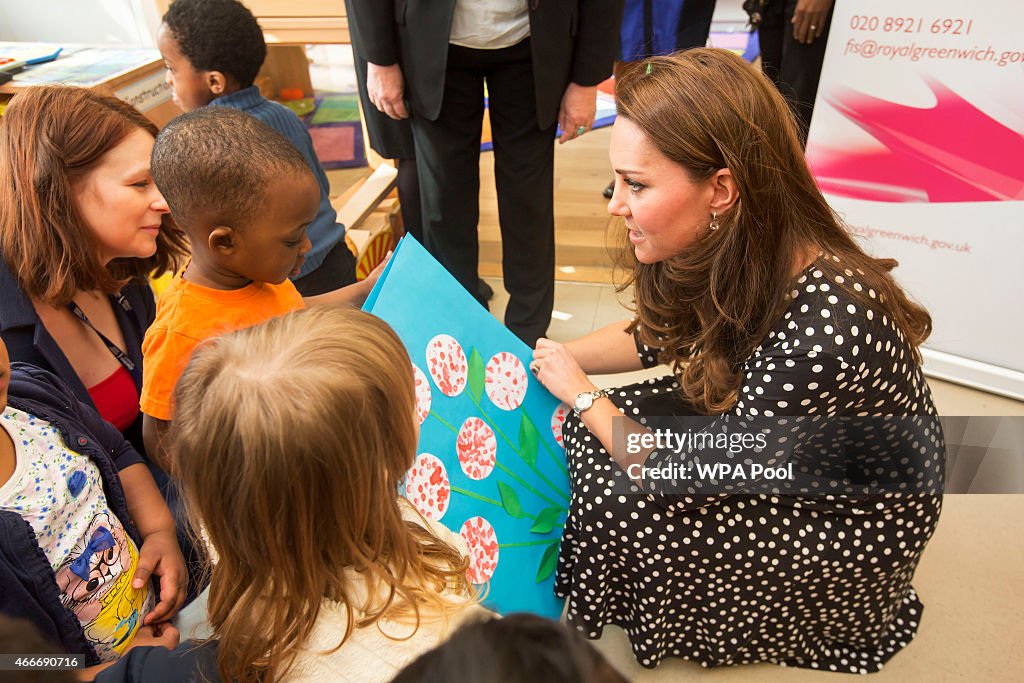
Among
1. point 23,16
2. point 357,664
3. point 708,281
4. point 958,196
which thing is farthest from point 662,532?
point 23,16

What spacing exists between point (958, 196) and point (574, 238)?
4.41 feet

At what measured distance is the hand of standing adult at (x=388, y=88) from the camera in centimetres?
171

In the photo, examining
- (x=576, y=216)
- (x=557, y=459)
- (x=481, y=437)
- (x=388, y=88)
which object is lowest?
(x=576, y=216)

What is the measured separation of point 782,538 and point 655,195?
0.59 metres

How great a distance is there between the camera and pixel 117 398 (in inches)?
52.2

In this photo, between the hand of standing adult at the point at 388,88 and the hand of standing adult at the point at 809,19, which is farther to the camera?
the hand of standing adult at the point at 809,19

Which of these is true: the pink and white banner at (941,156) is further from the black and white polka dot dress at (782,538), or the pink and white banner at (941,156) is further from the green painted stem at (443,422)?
the green painted stem at (443,422)

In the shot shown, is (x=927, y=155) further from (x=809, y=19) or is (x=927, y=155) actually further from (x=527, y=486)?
(x=527, y=486)

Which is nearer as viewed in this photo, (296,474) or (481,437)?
(296,474)

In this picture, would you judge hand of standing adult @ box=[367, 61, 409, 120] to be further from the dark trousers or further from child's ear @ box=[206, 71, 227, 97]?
the dark trousers

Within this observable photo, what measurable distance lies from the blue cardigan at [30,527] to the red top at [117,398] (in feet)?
0.45

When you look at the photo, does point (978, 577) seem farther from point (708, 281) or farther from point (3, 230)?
point (3, 230)

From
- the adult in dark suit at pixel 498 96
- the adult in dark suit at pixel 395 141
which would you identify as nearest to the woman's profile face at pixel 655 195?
the adult in dark suit at pixel 498 96

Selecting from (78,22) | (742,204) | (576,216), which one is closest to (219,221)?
(742,204)
